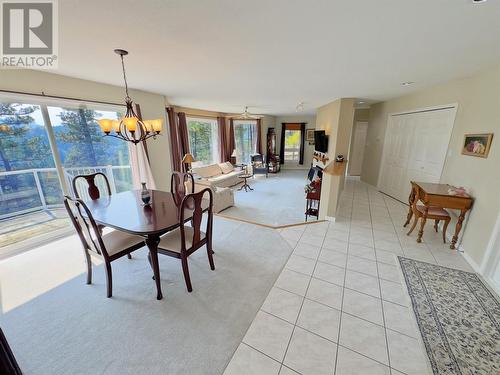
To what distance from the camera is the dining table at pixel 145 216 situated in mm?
1681

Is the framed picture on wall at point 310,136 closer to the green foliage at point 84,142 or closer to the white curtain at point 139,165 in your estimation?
the white curtain at point 139,165

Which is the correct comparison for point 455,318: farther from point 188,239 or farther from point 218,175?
point 218,175

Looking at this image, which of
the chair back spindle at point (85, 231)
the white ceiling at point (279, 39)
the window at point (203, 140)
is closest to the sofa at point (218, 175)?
the window at point (203, 140)

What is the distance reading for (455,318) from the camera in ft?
5.39

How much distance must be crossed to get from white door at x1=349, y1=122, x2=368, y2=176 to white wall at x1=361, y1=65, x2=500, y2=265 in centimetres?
284

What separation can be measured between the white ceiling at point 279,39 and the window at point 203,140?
143 inches

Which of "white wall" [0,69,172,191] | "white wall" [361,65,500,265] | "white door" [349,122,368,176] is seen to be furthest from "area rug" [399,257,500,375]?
"white door" [349,122,368,176]

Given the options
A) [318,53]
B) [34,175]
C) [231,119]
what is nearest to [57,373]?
[34,175]

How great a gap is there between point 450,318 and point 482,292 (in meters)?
0.69

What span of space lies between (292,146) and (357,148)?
312cm

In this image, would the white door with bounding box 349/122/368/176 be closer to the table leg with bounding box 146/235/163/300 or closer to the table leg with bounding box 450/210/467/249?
the table leg with bounding box 450/210/467/249

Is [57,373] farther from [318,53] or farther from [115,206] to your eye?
[318,53]

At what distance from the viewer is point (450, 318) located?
1644 mm

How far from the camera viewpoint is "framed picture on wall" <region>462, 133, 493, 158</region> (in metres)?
2.31
